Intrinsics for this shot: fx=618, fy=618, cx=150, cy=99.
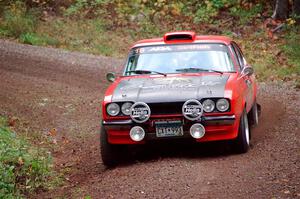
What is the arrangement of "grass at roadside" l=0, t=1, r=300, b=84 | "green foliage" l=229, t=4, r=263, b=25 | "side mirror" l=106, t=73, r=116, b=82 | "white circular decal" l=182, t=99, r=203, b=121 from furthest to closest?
1. "green foliage" l=229, t=4, r=263, b=25
2. "grass at roadside" l=0, t=1, r=300, b=84
3. "side mirror" l=106, t=73, r=116, b=82
4. "white circular decal" l=182, t=99, r=203, b=121

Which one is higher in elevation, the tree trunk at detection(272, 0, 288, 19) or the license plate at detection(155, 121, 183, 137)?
the license plate at detection(155, 121, 183, 137)

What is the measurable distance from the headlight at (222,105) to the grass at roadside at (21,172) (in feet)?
7.67

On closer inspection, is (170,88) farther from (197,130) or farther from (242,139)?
(242,139)

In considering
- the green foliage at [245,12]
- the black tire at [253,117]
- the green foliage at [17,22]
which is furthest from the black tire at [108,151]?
the green foliage at [245,12]

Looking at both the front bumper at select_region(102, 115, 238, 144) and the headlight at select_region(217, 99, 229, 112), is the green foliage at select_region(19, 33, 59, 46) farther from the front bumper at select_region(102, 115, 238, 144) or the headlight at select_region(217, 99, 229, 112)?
the headlight at select_region(217, 99, 229, 112)

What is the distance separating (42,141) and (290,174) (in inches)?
183

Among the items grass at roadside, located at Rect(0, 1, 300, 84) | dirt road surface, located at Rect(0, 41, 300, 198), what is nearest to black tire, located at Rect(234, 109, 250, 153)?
dirt road surface, located at Rect(0, 41, 300, 198)

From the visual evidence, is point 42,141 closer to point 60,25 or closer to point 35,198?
point 35,198

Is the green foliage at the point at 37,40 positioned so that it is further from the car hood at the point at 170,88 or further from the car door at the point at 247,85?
the car hood at the point at 170,88

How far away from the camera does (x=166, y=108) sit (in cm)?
814

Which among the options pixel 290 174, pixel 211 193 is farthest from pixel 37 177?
pixel 290 174

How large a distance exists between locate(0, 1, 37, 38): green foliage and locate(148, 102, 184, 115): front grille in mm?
14797

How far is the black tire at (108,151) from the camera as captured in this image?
8.48m

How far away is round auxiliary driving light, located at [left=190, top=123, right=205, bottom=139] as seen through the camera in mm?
8055
